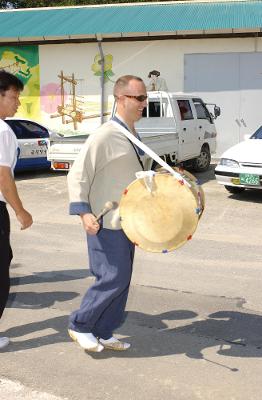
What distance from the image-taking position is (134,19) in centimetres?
1802

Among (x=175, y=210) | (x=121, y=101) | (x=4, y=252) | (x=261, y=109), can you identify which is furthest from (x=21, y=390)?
(x=261, y=109)

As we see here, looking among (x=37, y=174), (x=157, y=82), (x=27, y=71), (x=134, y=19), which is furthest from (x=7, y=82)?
(x=27, y=71)

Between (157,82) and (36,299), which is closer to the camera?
(36,299)

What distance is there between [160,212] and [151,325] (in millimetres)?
1349

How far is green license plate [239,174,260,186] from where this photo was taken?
962 cm

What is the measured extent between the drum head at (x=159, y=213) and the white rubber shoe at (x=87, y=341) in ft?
2.79

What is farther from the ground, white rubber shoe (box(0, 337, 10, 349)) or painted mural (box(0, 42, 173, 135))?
painted mural (box(0, 42, 173, 135))

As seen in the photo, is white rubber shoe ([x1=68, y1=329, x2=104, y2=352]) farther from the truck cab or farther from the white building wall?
the white building wall

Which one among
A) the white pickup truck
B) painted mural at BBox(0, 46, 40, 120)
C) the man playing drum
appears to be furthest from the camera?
painted mural at BBox(0, 46, 40, 120)

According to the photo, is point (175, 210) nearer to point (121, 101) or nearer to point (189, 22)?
point (121, 101)

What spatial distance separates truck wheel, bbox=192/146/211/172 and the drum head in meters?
10.2

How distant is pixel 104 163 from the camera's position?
3654 mm

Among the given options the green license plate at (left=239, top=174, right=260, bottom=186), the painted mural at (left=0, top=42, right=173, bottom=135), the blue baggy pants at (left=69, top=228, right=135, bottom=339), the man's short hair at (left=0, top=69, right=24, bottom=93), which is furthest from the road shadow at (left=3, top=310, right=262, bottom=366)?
the painted mural at (left=0, top=42, right=173, bottom=135)

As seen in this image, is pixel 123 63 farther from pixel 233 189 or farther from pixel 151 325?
pixel 151 325
